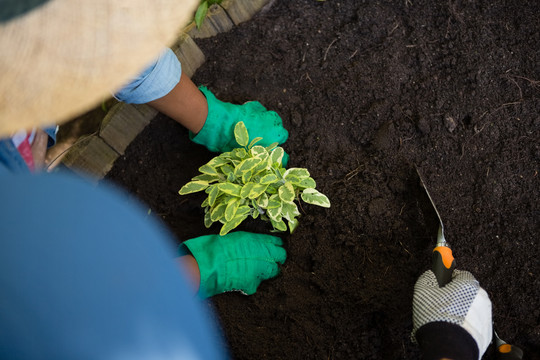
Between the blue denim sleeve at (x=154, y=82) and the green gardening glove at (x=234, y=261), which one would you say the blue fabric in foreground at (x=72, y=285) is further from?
the green gardening glove at (x=234, y=261)

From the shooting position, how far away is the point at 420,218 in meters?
1.54

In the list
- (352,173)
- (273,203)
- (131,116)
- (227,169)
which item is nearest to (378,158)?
(352,173)

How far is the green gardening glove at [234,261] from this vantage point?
4.78 feet

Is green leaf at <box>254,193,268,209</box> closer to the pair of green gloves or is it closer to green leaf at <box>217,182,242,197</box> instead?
green leaf at <box>217,182,242,197</box>

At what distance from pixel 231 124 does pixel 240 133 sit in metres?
0.11

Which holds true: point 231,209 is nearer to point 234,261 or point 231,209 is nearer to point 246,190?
point 246,190

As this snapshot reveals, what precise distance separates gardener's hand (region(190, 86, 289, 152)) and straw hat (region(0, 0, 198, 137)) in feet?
3.32

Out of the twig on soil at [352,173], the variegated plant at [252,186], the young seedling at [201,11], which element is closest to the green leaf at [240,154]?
the variegated plant at [252,186]

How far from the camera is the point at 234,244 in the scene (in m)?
1.52

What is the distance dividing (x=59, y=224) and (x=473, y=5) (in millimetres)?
1743

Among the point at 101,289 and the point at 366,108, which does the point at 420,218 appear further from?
the point at 101,289

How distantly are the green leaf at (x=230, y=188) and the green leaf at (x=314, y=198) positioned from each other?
0.22 meters

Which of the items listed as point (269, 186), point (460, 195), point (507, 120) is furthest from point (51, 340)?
point (507, 120)

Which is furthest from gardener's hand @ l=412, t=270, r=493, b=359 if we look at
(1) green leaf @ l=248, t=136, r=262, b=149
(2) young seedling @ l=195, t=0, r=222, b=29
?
(2) young seedling @ l=195, t=0, r=222, b=29
